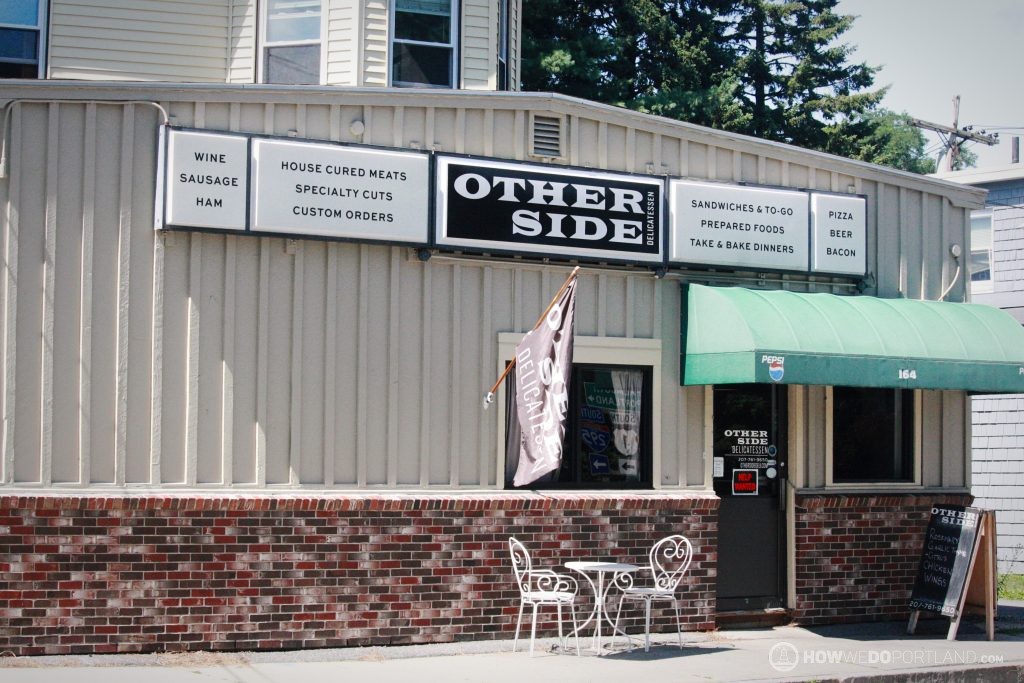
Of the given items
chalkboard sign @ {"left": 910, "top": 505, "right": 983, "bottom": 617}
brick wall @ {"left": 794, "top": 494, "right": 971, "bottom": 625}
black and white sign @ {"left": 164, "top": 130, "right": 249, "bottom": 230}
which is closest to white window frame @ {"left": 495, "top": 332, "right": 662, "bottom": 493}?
brick wall @ {"left": 794, "top": 494, "right": 971, "bottom": 625}

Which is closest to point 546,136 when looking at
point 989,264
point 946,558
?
point 946,558

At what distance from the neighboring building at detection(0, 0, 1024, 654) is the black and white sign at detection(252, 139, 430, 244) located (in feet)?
0.09

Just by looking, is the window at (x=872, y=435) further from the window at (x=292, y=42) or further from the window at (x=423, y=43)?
the window at (x=292, y=42)

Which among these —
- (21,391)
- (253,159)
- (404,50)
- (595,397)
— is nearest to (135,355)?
(21,391)

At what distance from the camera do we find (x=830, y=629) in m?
12.4

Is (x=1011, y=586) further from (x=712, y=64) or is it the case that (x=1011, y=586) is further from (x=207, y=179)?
(x=712, y=64)

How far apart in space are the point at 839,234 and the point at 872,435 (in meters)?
2.19

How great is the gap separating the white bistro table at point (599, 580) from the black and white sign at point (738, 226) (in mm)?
3117

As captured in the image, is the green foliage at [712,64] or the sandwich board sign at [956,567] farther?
the green foliage at [712,64]

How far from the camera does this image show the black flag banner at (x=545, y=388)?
9727 mm

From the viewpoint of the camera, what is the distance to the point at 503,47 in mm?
14859

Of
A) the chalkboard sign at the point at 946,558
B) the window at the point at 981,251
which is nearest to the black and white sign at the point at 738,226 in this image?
the chalkboard sign at the point at 946,558

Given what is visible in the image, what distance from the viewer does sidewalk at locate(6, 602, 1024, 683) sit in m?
9.27

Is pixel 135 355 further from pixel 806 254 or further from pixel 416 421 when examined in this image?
pixel 806 254
